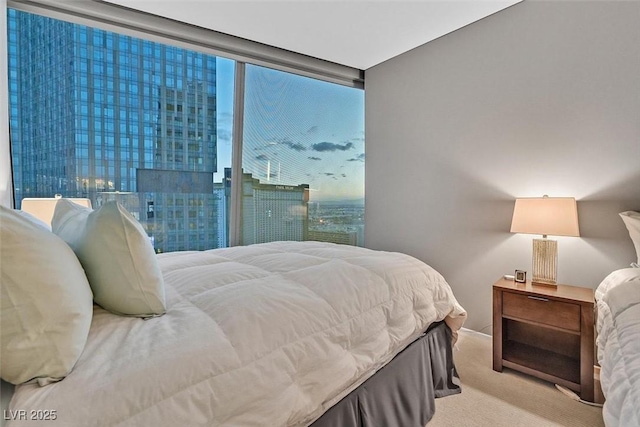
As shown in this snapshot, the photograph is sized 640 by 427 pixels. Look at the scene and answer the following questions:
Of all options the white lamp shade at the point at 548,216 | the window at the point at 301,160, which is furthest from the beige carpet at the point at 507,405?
the window at the point at 301,160

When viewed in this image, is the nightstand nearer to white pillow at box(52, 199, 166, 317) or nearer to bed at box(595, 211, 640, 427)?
bed at box(595, 211, 640, 427)

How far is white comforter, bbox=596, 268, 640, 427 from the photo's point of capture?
0.96 metres

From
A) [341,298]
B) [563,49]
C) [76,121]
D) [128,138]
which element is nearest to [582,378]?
[341,298]

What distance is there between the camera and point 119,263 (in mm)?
953

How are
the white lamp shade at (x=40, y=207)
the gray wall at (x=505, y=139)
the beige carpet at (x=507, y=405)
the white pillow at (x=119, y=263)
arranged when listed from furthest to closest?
the gray wall at (x=505, y=139)
the white lamp shade at (x=40, y=207)
the beige carpet at (x=507, y=405)
the white pillow at (x=119, y=263)

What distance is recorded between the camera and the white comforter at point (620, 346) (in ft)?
3.15

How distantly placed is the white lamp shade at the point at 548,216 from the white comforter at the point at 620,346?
1.22 feet

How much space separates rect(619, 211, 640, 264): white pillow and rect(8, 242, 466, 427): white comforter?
4.43ft

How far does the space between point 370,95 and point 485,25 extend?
1.36 m

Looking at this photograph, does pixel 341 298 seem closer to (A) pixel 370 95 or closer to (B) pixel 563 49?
(B) pixel 563 49

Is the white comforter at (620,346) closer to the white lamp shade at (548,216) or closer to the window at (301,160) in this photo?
the white lamp shade at (548,216)

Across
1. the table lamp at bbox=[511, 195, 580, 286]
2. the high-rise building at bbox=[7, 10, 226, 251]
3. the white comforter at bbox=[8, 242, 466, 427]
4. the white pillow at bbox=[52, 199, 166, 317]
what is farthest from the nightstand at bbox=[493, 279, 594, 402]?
the high-rise building at bbox=[7, 10, 226, 251]

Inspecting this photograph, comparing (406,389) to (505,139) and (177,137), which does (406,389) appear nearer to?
(505,139)

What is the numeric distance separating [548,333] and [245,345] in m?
2.45
